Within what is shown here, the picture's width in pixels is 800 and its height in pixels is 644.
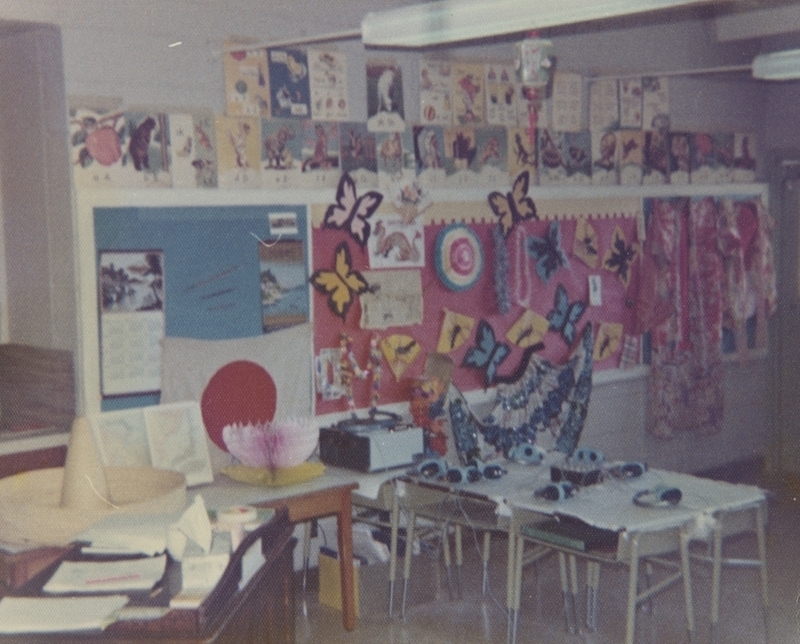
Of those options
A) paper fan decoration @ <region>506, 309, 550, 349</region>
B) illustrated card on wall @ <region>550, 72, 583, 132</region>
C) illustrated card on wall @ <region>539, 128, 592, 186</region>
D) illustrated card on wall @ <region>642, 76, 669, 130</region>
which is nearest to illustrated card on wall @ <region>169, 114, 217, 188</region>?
paper fan decoration @ <region>506, 309, 550, 349</region>

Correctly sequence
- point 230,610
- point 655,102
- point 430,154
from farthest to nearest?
point 655,102 → point 430,154 → point 230,610

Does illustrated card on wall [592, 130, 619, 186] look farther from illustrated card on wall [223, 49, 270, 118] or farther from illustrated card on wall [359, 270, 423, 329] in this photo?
illustrated card on wall [223, 49, 270, 118]

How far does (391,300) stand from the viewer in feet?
19.2

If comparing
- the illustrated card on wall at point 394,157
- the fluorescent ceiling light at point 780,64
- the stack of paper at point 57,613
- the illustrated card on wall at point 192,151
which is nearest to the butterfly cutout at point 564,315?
the illustrated card on wall at point 394,157

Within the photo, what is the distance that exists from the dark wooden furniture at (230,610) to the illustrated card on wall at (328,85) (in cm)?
276

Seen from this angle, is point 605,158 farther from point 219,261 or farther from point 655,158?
point 219,261

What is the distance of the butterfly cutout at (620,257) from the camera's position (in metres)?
7.04

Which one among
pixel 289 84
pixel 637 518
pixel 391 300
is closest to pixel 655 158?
pixel 391 300

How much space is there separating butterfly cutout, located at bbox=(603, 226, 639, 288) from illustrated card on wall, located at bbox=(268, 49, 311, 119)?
2.47 meters

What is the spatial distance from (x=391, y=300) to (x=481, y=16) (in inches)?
106

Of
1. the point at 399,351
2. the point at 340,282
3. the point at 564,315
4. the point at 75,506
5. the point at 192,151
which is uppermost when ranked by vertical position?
the point at 192,151

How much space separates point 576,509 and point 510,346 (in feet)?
8.14

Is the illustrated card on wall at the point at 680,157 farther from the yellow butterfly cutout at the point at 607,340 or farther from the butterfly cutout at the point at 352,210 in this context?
the butterfly cutout at the point at 352,210

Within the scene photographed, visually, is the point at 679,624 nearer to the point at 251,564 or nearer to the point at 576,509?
the point at 576,509
